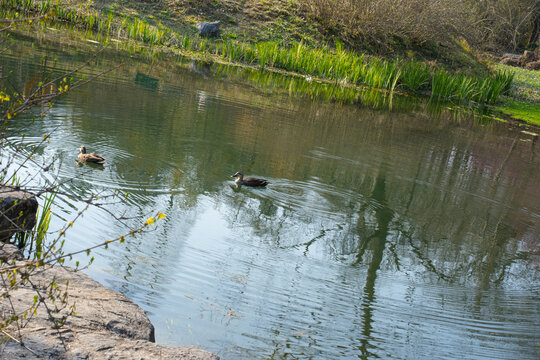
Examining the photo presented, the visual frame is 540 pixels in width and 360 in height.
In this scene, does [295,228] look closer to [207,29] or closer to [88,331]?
[88,331]

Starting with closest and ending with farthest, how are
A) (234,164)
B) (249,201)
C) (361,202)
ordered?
1. (249,201)
2. (361,202)
3. (234,164)

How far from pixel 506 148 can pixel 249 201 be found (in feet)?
34.1

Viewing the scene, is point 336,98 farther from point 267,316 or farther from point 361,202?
point 267,316

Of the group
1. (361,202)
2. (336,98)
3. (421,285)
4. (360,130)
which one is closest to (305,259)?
(421,285)

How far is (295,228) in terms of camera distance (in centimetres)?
702

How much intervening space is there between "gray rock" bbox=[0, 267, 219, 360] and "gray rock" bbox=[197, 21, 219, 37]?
75.3 feet

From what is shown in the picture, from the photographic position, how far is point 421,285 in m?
6.09

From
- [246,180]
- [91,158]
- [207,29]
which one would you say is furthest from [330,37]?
[91,158]

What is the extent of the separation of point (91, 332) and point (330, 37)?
27955 millimetres

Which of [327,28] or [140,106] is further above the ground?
[327,28]

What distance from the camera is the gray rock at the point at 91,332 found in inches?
125

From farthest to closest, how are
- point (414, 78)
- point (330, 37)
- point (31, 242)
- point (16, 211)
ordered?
point (330, 37)
point (414, 78)
point (16, 211)
point (31, 242)

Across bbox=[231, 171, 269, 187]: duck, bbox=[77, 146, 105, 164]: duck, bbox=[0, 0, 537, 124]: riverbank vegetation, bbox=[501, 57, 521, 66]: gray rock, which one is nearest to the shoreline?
bbox=[77, 146, 105, 164]: duck

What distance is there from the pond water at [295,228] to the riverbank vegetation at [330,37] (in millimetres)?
10268
